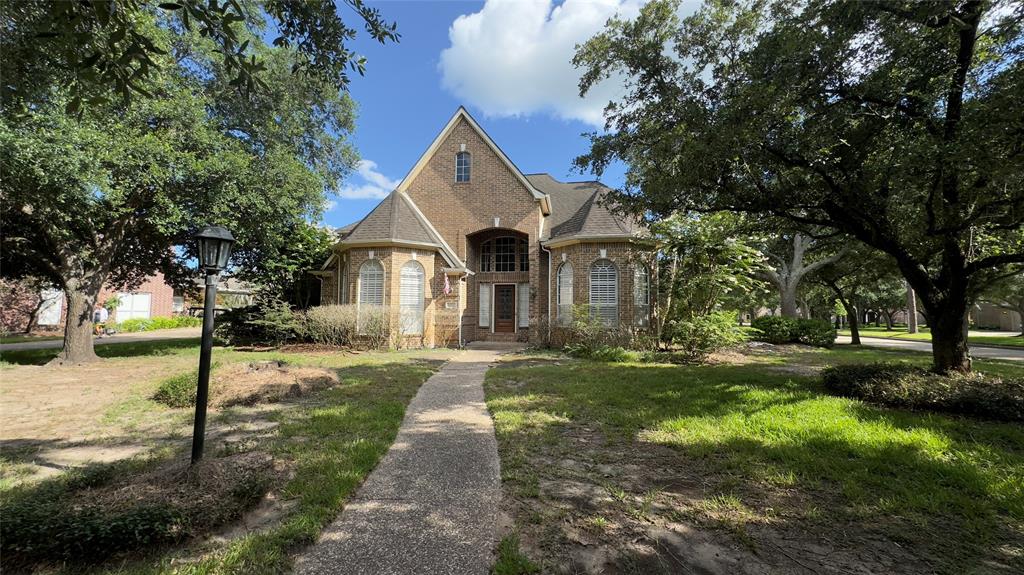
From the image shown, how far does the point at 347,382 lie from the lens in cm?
816

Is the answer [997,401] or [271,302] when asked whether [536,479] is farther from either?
[271,302]

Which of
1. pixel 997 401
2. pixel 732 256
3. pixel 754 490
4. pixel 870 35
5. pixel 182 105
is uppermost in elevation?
pixel 182 105

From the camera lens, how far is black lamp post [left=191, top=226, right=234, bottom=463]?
11.9ft

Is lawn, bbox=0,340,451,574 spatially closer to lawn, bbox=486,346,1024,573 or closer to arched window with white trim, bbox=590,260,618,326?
lawn, bbox=486,346,1024,573

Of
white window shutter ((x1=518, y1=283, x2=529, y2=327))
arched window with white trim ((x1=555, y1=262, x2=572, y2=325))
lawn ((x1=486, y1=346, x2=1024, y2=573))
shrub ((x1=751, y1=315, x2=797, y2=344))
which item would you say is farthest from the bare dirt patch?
shrub ((x1=751, y1=315, x2=797, y2=344))

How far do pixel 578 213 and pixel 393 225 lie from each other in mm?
7469

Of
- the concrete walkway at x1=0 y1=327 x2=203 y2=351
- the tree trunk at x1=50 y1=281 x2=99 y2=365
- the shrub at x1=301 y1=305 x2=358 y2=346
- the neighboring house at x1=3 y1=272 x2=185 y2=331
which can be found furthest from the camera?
the neighboring house at x1=3 y1=272 x2=185 y2=331

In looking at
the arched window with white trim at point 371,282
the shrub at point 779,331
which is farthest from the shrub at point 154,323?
the shrub at point 779,331

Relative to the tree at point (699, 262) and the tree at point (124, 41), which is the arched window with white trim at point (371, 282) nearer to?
the tree at point (699, 262)

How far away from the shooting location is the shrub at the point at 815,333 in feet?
58.7

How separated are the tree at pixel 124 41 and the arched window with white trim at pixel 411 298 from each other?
37.1 feet

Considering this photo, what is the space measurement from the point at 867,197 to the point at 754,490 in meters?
5.85

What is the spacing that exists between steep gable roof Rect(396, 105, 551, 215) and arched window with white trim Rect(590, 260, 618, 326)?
180 inches

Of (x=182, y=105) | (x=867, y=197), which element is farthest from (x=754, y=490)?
(x=182, y=105)
